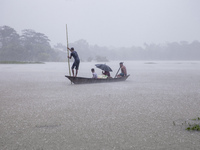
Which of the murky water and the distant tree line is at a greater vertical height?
the distant tree line

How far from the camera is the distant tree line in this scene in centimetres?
6247

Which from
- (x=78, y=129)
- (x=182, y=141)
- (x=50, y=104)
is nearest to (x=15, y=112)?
(x=50, y=104)

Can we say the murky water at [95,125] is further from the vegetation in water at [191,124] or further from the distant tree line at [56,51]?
the distant tree line at [56,51]

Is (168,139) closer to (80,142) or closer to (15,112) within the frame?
(80,142)

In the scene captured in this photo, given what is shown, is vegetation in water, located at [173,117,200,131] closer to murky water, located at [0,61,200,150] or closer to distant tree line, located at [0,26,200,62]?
murky water, located at [0,61,200,150]

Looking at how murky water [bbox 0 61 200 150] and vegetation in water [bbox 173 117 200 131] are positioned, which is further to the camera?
vegetation in water [bbox 173 117 200 131]

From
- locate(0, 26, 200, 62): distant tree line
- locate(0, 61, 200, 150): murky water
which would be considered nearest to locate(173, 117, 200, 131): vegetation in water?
locate(0, 61, 200, 150): murky water

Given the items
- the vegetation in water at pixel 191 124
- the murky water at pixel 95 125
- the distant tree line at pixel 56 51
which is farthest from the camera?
the distant tree line at pixel 56 51

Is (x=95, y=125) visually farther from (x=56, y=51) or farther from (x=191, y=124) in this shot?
(x=56, y=51)

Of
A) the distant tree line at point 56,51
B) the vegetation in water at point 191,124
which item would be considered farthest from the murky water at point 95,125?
the distant tree line at point 56,51

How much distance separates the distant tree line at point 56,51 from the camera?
62469 mm

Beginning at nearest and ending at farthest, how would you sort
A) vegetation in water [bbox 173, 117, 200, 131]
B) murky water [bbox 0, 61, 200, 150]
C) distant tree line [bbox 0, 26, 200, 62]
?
murky water [bbox 0, 61, 200, 150] < vegetation in water [bbox 173, 117, 200, 131] < distant tree line [bbox 0, 26, 200, 62]

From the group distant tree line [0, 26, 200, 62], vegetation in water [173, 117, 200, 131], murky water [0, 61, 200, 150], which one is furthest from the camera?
distant tree line [0, 26, 200, 62]

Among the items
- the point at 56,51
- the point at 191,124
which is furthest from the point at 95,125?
the point at 56,51
